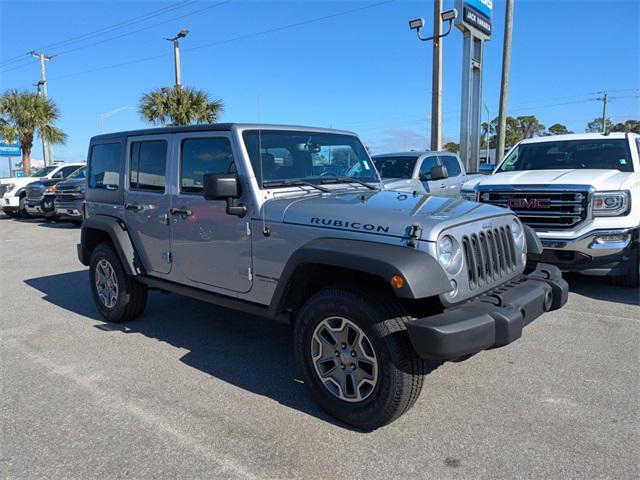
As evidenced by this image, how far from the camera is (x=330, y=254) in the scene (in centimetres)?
303

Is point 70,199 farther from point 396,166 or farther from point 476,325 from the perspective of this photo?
point 476,325

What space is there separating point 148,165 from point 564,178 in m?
4.98

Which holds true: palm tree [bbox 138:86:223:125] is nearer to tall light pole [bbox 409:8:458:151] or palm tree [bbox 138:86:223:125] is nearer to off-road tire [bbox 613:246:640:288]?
tall light pole [bbox 409:8:458:151]

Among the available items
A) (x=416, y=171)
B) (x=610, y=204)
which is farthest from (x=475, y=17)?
(x=610, y=204)

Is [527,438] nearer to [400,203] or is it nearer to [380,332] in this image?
[380,332]

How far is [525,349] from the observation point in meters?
4.34

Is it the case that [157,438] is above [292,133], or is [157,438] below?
below

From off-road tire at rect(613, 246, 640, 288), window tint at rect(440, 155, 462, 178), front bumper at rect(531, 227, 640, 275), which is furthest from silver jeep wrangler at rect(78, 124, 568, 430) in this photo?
window tint at rect(440, 155, 462, 178)

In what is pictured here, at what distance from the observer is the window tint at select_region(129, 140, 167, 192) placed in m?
4.56

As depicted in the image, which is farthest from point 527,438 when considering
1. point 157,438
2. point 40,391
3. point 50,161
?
point 50,161

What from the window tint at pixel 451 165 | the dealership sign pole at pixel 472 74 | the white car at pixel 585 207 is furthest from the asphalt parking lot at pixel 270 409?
the dealership sign pole at pixel 472 74

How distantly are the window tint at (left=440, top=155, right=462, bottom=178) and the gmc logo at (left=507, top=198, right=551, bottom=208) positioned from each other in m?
4.57

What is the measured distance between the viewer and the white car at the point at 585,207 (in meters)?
5.76

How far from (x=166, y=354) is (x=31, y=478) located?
1.77m
